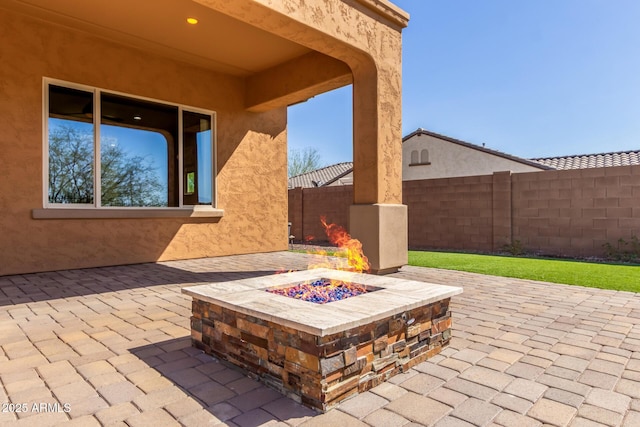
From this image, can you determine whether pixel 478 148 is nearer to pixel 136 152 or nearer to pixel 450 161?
pixel 450 161

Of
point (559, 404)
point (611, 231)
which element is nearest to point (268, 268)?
point (559, 404)

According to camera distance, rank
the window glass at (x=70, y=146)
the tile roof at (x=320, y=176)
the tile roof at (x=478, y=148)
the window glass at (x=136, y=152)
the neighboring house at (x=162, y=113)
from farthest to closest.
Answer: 1. the tile roof at (x=320, y=176)
2. the tile roof at (x=478, y=148)
3. the window glass at (x=136, y=152)
4. the window glass at (x=70, y=146)
5. the neighboring house at (x=162, y=113)

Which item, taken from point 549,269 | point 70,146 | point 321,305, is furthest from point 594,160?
point 70,146

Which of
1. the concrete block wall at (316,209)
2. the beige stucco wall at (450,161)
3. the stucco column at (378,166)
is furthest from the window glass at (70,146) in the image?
the beige stucco wall at (450,161)

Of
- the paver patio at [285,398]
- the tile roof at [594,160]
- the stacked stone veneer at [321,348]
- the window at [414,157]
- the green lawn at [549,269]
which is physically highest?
the window at [414,157]

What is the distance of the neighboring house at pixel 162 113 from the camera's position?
5574 millimetres

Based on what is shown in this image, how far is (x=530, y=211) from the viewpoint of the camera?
886cm

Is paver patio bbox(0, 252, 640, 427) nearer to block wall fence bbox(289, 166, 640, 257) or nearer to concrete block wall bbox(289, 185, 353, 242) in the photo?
block wall fence bbox(289, 166, 640, 257)

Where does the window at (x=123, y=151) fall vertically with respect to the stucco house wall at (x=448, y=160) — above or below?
below

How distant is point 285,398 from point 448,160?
67.3ft

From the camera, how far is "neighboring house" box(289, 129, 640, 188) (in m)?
18.1

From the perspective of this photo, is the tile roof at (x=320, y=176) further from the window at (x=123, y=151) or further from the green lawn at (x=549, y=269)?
the green lawn at (x=549, y=269)

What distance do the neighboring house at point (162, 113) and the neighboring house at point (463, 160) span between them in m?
13.2

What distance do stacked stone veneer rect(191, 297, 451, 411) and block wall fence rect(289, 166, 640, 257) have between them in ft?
22.9
